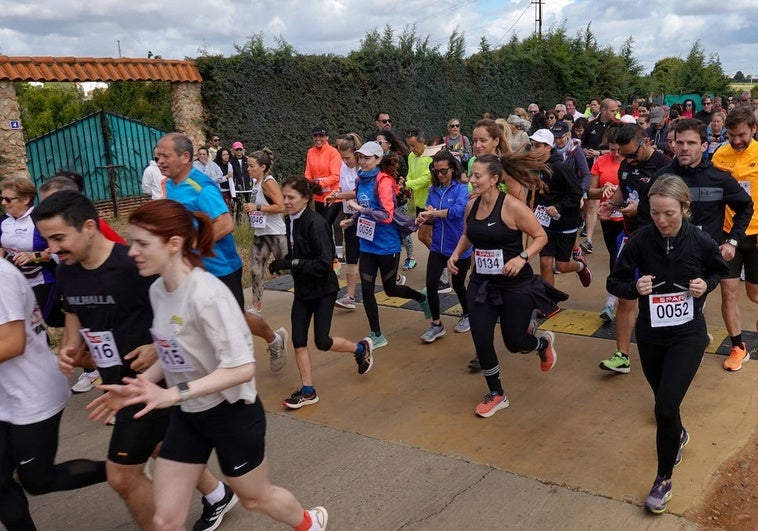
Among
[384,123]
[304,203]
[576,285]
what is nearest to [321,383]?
[304,203]

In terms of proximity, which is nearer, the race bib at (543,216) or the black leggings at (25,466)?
the black leggings at (25,466)

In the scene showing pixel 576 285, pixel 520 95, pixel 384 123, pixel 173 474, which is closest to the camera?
pixel 173 474

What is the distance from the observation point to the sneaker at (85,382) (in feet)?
18.8

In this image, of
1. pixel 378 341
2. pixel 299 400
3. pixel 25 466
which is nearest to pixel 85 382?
pixel 299 400

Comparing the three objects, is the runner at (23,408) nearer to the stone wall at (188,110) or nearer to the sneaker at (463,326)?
the sneaker at (463,326)

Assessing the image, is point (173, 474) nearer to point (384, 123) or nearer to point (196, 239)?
point (196, 239)

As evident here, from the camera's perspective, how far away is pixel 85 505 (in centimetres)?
402

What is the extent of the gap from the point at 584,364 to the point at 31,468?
4142mm

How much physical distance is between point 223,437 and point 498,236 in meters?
2.61

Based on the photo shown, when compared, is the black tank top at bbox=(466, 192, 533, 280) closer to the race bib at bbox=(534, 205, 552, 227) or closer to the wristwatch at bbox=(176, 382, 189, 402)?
the race bib at bbox=(534, 205, 552, 227)

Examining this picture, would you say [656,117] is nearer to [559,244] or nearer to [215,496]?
[559,244]

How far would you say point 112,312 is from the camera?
3139mm

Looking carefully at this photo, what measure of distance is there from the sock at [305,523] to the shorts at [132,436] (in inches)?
30.1

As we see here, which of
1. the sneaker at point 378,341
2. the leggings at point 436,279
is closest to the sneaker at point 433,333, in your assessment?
the leggings at point 436,279
